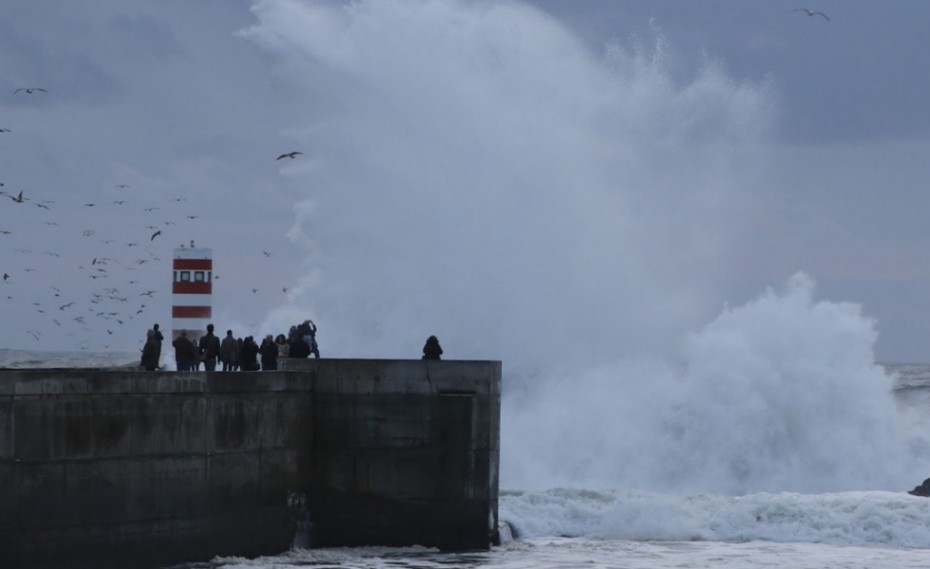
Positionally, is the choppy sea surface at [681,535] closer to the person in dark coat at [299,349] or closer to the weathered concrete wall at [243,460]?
the weathered concrete wall at [243,460]

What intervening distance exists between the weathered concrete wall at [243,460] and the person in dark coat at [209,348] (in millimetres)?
2586

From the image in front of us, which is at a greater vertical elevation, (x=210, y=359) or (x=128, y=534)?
(x=210, y=359)

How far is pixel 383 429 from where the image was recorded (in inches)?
682

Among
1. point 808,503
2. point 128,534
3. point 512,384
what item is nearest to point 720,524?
point 808,503

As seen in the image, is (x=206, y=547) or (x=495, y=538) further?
(x=495, y=538)

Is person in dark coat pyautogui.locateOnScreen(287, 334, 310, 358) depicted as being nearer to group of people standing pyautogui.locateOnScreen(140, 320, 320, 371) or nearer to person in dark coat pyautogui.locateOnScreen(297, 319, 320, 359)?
group of people standing pyautogui.locateOnScreen(140, 320, 320, 371)

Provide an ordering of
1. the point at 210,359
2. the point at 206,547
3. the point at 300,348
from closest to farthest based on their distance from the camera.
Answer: the point at 206,547, the point at 300,348, the point at 210,359

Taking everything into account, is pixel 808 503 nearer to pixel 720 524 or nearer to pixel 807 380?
pixel 720 524

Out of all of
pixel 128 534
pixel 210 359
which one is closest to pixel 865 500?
pixel 210 359

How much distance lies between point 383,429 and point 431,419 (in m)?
0.57

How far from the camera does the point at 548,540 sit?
1886 centimetres

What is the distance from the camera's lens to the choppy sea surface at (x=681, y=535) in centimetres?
1675

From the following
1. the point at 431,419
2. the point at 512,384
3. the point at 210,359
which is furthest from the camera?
the point at 512,384

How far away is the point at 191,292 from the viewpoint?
21.2 m
